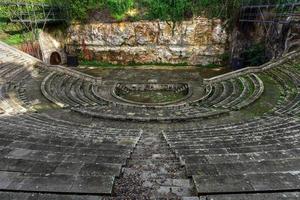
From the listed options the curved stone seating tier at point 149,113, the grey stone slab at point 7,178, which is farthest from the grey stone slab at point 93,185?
the curved stone seating tier at point 149,113

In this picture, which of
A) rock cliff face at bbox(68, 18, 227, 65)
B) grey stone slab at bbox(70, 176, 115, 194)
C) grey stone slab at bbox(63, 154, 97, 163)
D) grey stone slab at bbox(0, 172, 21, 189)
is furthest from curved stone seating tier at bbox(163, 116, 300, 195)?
rock cliff face at bbox(68, 18, 227, 65)

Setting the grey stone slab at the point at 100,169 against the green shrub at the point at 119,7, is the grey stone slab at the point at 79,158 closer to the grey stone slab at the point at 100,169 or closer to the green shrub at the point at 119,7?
the grey stone slab at the point at 100,169

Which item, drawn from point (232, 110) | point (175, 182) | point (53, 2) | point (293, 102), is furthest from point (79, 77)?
point (175, 182)

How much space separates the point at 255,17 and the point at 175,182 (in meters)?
20.7

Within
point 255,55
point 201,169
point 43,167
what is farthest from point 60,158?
point 255,55

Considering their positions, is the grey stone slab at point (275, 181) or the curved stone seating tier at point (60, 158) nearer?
the grey stone slab at point (275, 181)

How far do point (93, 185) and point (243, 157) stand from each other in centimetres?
387

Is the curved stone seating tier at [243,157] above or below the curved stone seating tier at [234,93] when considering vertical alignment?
above

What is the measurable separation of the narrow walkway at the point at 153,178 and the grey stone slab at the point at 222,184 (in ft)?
0.81

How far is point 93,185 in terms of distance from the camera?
5.17 m

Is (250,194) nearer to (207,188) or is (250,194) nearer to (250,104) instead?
(207,188)

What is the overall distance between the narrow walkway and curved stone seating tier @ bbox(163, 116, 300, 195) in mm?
272

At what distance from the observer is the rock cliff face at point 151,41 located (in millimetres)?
24734

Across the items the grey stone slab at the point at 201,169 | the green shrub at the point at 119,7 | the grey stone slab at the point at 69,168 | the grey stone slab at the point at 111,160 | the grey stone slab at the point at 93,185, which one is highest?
the green shrub at the point at 119,7
